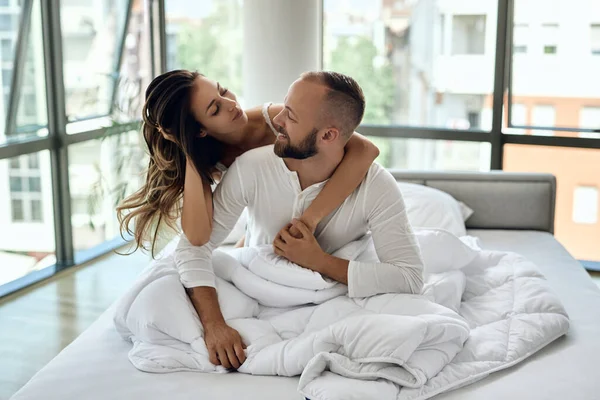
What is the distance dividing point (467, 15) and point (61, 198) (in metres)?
2.44

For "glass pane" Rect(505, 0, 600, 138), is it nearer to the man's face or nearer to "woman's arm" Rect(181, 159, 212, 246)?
the man's face

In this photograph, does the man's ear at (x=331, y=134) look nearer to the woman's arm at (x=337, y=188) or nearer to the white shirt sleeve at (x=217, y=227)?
the woman's arm at (x=337, y=188)

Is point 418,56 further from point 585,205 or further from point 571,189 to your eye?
point 585,205

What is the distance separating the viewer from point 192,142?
203cm

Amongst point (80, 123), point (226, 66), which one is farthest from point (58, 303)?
point (226, 66)

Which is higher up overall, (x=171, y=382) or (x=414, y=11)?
(x=414, y=11)

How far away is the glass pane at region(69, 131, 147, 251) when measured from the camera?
169 inches

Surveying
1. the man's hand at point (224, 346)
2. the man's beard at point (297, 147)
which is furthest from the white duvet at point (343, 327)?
the man's beard at point (297, 147)

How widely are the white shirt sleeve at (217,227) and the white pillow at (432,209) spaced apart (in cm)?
113

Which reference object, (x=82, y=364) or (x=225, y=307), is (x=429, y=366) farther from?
(x=82, y=364)

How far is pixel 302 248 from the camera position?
76.6 inches

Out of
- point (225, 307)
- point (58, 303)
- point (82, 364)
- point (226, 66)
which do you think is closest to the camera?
point (82, 364)

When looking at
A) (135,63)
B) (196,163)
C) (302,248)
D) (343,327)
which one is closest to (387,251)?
(302,248)

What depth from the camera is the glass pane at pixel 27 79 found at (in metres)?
3.69
